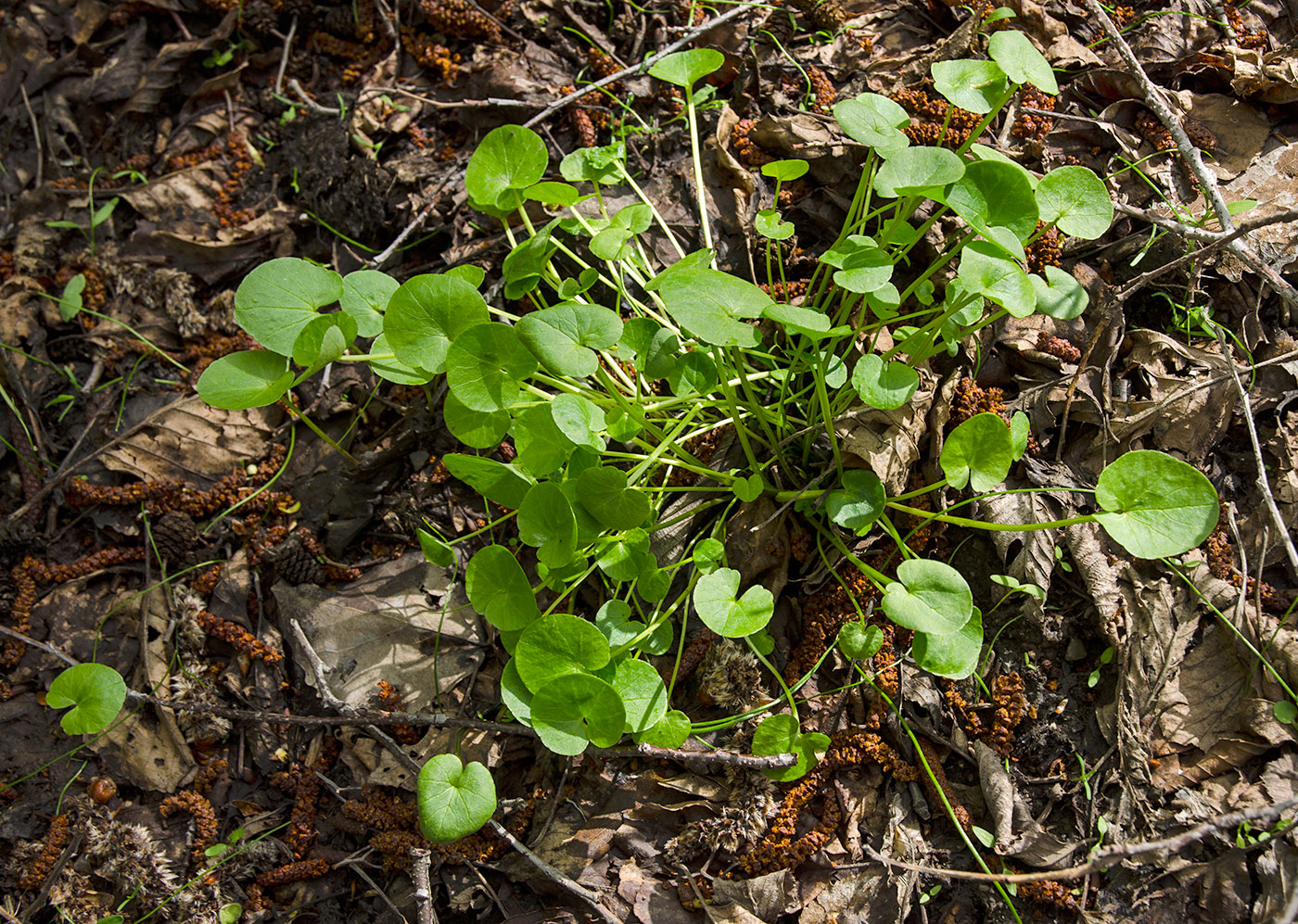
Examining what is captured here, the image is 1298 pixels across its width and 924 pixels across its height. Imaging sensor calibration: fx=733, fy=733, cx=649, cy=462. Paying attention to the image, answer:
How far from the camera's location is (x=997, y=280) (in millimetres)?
1335

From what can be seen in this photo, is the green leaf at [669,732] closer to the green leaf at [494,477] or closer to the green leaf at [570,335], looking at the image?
the green leaf at [494,477]

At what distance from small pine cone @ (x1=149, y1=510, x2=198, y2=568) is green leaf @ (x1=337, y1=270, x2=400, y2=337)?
0.89 m

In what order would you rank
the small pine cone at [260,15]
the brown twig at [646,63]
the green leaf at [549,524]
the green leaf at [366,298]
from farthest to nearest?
the small pine cone at [260,15]
the brown twig at [646,63]
the green leaf at [366,298]
the green leaf at [549,524]

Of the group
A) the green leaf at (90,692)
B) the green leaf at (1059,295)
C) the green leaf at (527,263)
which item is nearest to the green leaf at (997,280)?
the green leaf at (1059,295)

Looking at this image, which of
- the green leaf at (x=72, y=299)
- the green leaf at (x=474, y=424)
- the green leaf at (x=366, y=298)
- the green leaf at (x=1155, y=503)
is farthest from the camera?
the green leaf at (x=72, y=299)

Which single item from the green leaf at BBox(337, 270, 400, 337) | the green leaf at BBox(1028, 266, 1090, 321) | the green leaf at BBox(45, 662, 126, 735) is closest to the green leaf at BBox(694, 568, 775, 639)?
the green leaf at BBox(1028, 266, 1090, 321)

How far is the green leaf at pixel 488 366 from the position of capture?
55.2 inches

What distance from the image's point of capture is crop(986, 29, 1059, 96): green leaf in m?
1.50

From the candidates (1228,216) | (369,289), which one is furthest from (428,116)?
(1228,216)

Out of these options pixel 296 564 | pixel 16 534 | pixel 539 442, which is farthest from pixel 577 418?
pixel 16 534

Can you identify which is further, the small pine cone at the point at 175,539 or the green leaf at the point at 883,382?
the small pine cone at the point at 175,539

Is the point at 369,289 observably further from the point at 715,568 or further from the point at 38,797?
the point at 38,797

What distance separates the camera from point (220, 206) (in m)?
2.42

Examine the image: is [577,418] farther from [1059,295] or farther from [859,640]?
[1059,295]
